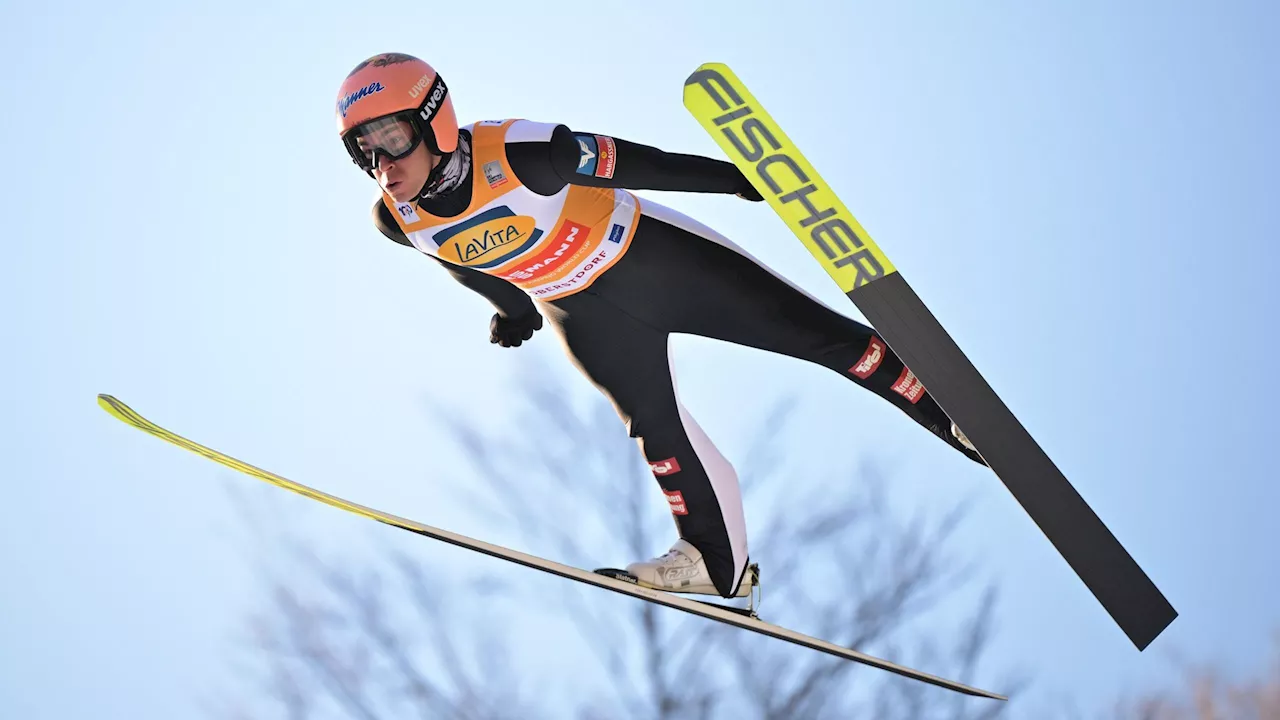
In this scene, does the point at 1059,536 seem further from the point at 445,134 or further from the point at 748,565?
the point at 445,134

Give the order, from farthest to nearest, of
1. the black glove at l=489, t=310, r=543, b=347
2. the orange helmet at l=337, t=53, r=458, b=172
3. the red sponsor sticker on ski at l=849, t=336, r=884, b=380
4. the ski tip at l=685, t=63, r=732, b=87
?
the black glove at l=489, t=310, r=543, b=347, the red sponsor sticker on ski at l=849, t=336, r=884, b=380, the orange helmet at l=337, t=53, r=458, b=172, the ski tip at l=685, t=63, r=732, b=87

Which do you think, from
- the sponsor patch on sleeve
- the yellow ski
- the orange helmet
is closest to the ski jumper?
the sponsor patch on sleeve

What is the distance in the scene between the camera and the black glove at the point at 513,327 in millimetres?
4457

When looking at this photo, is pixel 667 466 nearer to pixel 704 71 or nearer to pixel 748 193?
pixel 748 193

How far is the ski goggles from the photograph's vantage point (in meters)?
3.66

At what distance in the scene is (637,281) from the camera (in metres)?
4.04

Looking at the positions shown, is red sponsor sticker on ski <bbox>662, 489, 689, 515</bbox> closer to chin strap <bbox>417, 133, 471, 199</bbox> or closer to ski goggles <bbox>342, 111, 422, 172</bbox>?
chin strap <bbox>417, 133, 471, 199</bbox>

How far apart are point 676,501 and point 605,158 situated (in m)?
1.21

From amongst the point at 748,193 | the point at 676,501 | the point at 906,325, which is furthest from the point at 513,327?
the point at 906,325

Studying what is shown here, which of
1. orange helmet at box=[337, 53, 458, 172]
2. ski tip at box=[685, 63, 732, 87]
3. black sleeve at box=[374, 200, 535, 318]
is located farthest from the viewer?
black sleeve at box=[374, 200, 535, 318]

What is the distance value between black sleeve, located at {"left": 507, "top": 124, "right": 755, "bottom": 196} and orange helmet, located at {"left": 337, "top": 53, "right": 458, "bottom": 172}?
207mm

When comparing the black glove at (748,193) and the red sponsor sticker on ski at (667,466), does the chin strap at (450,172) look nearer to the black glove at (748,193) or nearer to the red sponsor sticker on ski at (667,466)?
the black glove at (748,193)

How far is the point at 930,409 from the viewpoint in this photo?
4.12m

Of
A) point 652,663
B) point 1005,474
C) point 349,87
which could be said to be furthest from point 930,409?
point 652,663
